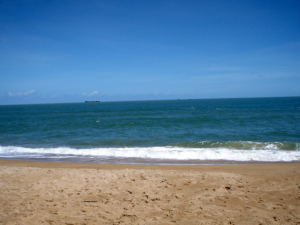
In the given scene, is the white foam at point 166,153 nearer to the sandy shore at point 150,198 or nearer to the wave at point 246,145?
the wave at point 246,145

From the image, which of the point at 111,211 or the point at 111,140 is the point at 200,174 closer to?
the point at 111,211

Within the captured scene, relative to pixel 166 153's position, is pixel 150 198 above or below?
above

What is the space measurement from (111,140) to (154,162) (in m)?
7.85

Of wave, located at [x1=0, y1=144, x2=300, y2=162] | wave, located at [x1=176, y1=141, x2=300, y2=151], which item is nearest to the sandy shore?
wave, located at [x1=0, y1=144, x2=300, y2=162]

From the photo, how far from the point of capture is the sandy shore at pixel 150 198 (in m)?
4.87

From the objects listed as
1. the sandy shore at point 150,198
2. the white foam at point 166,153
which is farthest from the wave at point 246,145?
the sandy shore at point 150,198

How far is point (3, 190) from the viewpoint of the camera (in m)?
6.75

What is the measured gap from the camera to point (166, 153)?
1383 centimetres

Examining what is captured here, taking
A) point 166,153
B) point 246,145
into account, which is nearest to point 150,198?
point 166,153

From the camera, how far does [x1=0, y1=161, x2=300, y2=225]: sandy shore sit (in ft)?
16.0

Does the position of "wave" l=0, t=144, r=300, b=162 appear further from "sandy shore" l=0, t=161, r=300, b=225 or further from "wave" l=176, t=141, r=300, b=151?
"sandy shore" l=0, t=161, r=300, b=225

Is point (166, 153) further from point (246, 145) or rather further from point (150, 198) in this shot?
point (150, 198)

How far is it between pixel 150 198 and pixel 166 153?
792 centimetres

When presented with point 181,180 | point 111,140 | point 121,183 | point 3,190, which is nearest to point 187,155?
point 181,180
